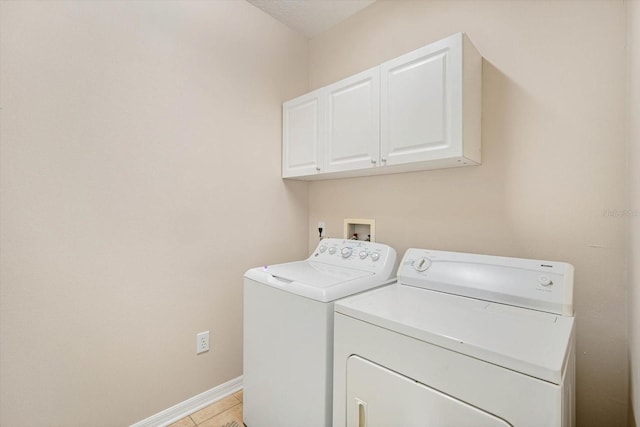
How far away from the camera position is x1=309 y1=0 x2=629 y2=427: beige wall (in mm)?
1188

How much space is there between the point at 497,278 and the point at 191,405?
1838 mm

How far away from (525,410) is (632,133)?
1.07 m

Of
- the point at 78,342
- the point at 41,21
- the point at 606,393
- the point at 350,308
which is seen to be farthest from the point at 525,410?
the point at 41,21

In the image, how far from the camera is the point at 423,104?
1.45m

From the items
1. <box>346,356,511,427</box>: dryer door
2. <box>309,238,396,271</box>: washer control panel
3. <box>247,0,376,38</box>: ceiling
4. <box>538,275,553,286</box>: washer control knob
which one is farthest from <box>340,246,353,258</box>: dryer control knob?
<box>247,0,376,38</box>: ceiling

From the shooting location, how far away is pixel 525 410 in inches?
27.4

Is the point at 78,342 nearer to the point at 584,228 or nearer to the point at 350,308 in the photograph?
the point at 350,308

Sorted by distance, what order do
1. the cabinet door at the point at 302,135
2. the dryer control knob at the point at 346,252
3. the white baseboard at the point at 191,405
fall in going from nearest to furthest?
the white baseboard at the point at 191,405 < the dryer control knob at the point at 346,252 < the cabinet door at the point at 302,135

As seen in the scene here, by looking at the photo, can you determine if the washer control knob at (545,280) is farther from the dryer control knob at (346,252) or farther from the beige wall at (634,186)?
the dryer control knob at (346,252)

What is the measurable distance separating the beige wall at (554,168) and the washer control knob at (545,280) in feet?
0.88

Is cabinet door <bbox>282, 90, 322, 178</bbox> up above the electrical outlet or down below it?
above

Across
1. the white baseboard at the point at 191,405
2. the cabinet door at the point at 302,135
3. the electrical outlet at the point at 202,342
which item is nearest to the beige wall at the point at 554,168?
the cabinet door at the point at 302,135

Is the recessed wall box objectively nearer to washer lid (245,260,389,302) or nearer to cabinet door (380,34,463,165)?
washer lid (245,260,389,302)

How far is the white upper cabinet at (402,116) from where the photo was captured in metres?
1.36
